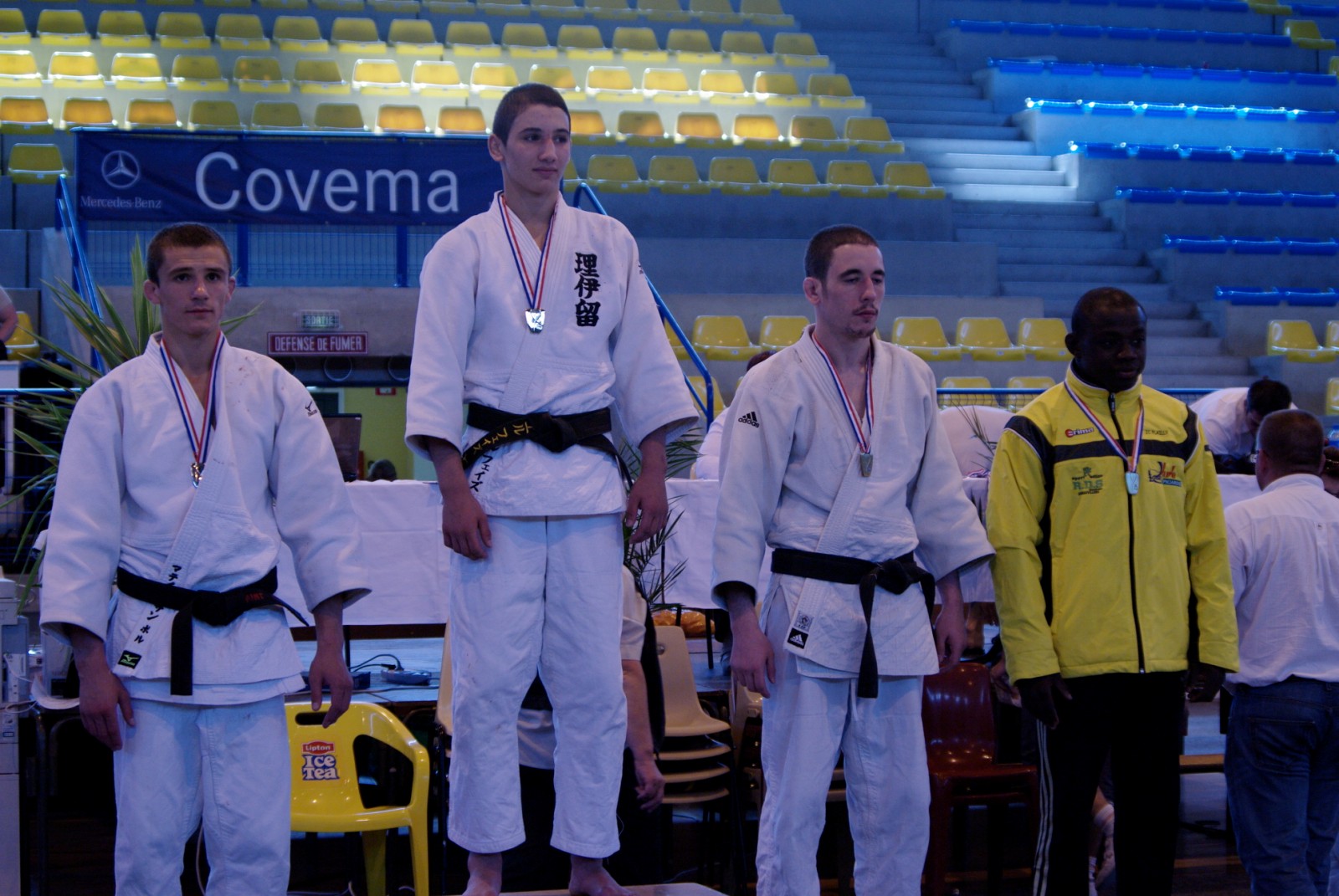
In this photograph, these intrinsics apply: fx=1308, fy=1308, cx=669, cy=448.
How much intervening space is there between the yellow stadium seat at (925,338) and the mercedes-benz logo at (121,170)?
5673 millimetres

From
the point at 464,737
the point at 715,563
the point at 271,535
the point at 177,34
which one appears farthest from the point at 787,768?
the point at 177,34

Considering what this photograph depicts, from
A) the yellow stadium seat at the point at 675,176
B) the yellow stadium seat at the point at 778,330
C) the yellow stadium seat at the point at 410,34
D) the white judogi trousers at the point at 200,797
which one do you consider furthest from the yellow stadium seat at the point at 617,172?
the white judogi trousers at the point at 200,797

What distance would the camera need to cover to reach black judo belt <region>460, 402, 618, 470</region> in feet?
9.22

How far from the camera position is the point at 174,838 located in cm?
257

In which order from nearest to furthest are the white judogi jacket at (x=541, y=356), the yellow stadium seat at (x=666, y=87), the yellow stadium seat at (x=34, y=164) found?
the white judogi jacket at (x=541, y=356)
the yellow stadium seat at (x=34, y=164)
the yellow stadium seat at (x=666, y=87)

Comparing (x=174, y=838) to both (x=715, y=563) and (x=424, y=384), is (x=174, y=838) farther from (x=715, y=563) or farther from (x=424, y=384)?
(x=715, y=563)

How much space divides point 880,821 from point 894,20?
15630 millimetres

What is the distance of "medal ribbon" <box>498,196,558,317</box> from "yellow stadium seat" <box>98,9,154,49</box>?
40.2 feet

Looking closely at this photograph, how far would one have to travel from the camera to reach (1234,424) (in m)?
6.63

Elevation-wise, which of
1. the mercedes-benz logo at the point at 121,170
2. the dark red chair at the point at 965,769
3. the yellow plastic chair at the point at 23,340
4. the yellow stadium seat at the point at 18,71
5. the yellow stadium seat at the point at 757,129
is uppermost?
the yellow stadium seat at the point at 18,71

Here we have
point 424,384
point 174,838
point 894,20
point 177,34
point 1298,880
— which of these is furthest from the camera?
point 894,20

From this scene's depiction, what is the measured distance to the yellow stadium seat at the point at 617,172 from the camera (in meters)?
11.7

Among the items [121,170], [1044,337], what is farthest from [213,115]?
[1044,337]

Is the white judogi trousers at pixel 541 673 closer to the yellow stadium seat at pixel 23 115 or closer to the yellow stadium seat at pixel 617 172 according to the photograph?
the yellow stadium seat at pixel 617 172
